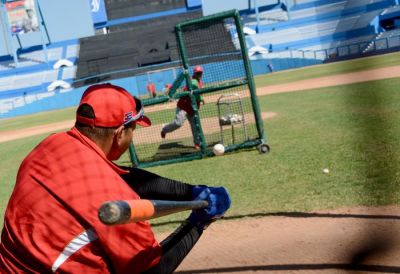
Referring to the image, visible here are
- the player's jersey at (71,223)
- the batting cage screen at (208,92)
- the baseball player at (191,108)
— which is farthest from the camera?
the baseball player at (191,108)

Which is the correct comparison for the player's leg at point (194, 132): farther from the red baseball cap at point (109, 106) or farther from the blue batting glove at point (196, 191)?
the red baseball cap at point (109, 106)

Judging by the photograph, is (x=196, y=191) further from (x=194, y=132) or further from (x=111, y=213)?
(x=194, y=132)

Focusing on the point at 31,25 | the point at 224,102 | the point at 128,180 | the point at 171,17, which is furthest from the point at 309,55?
the point at 128,180

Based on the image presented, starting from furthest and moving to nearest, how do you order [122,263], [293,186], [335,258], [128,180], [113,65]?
[113,65], [293,186], [335,258], [128,180], [122,263]

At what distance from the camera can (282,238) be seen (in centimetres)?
571

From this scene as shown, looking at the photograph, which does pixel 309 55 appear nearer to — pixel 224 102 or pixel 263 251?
pixel 224 102

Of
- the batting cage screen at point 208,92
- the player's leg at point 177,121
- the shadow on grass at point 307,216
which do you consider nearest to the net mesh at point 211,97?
the batting cage screen at point 208,92

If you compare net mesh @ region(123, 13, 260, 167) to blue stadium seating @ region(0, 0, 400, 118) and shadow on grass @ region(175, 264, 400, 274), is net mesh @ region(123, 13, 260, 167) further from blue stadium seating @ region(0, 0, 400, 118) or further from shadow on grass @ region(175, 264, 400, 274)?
blue stadium seating @ region(0, 0, 400, 118)

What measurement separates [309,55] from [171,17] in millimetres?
16421

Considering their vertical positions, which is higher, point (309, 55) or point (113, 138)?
point (113, 138)

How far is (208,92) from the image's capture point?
10875 millimetres

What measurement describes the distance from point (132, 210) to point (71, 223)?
1.64ft

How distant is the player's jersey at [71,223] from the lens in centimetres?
261

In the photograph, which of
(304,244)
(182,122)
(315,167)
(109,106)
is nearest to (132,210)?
(109,106)
